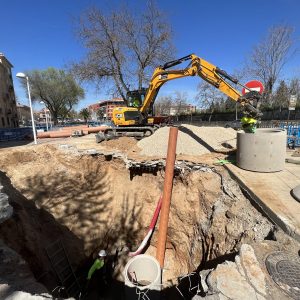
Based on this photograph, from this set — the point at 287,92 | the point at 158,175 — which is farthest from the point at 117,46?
the point at 287,92

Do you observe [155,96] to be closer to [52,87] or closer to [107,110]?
[52,87]

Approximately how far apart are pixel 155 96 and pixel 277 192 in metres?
8.69

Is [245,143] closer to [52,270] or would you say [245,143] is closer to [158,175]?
[158,175]

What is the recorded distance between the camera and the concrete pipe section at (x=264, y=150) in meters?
5.95

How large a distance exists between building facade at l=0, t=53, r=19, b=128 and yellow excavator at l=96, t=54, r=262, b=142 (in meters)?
29.2

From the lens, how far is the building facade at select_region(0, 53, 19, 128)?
35.2 metres

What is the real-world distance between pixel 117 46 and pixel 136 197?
16987 mm

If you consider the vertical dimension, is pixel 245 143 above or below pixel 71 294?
above

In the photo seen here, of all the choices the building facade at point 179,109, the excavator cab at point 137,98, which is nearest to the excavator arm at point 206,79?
the excavator cab at point 137,98

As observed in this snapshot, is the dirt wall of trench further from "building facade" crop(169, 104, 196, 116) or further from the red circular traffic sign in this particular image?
"building facade" crop(169, 104, 196, 116)

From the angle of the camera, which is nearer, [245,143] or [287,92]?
[245,143]

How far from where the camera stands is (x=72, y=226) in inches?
300

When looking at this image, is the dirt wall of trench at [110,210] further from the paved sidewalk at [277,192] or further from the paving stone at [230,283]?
the paving stone at [230,283]

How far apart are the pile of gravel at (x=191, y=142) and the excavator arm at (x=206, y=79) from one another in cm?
233
